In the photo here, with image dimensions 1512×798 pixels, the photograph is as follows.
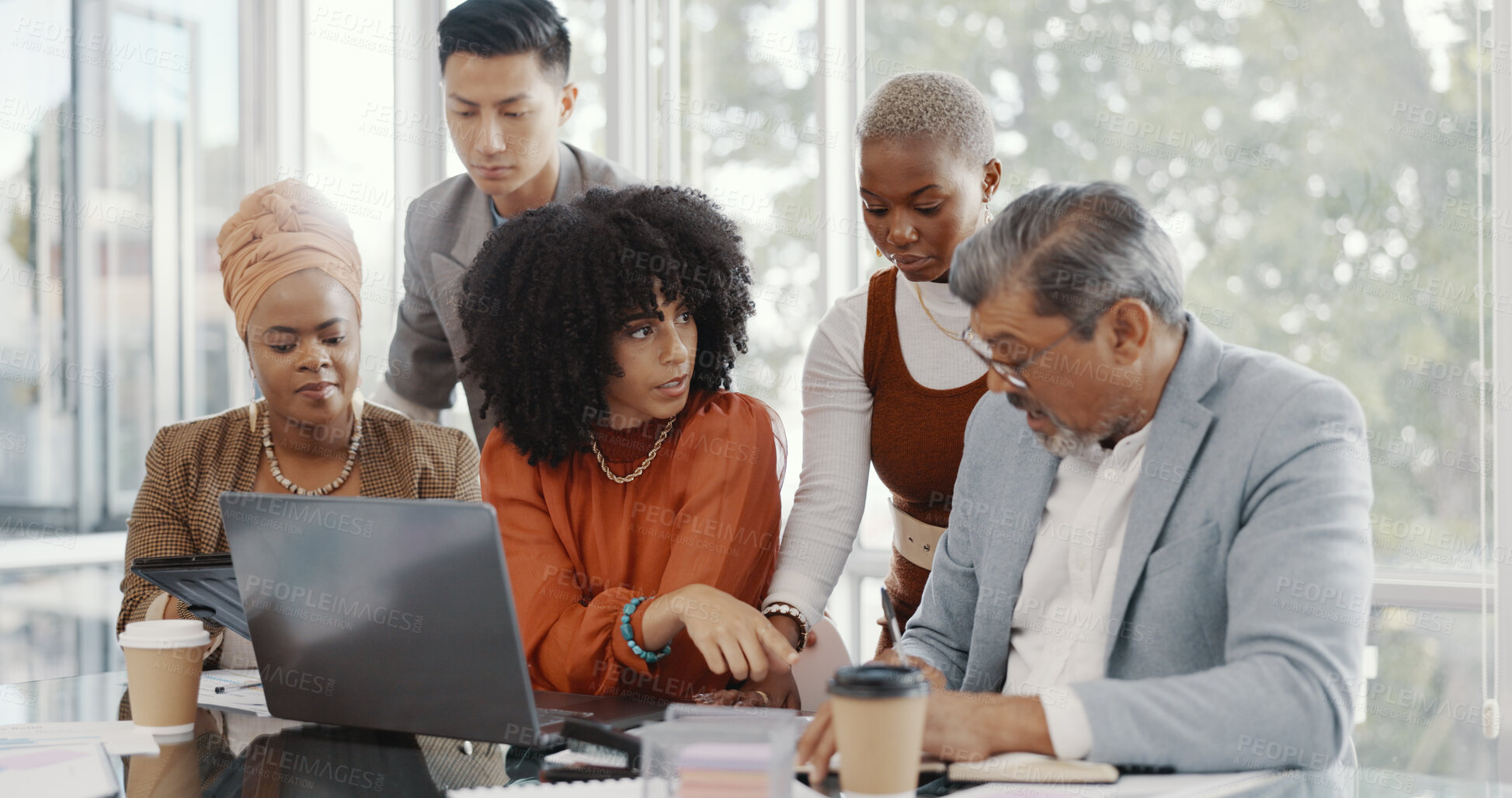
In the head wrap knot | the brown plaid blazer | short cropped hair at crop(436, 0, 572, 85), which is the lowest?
the brown plaid blazer

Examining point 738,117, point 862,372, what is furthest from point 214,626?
point 738,117

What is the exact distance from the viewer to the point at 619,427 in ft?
6.39

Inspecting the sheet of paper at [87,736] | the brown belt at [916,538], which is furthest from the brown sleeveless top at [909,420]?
the sheet of paper at [87,736]

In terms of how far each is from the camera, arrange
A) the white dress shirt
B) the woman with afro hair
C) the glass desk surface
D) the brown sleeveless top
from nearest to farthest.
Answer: the glass desk surface
the white dress shirt
the woman with afro hair
the brown sleeveless top

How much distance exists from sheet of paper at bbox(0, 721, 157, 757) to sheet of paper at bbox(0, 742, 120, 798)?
24 mm

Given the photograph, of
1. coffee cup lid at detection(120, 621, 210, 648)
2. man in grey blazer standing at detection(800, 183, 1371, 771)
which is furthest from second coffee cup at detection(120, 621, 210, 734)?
man in grey blazer standing at detection(800, 183, 1371, 771)

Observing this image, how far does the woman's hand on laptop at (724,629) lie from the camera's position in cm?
157

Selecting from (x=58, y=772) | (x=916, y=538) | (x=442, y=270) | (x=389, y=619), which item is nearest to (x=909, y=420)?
(x=916, y=538)

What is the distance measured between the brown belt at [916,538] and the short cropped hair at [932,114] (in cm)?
64

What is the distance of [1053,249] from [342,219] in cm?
162

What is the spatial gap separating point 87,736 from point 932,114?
1.49m

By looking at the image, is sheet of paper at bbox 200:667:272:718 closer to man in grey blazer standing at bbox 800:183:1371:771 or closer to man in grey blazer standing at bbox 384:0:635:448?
man in grey blazer standing at bbox 384:0:635:448

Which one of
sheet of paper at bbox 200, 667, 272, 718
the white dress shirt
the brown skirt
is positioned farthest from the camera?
the brown skirt

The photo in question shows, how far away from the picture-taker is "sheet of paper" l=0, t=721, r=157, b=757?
145 cm
